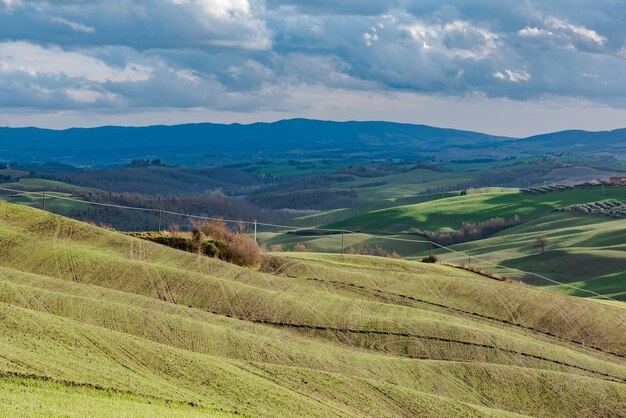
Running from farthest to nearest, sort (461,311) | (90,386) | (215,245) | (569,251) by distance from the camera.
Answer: (569,251) → (215,245) → (461,311) → (90,386)

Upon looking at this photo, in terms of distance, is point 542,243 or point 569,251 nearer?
point 569,251

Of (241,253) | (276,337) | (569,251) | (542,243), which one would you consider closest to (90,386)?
(276,337)

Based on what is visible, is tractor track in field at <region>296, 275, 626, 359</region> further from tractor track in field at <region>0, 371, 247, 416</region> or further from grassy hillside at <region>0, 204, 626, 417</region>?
tractor track in field at <region>0, 371, 247, 416</region>

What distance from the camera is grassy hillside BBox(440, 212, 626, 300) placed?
117m

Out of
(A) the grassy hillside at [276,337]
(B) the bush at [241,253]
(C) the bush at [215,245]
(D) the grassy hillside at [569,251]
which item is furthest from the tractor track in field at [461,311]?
(D) the grassy hillside at [569,251]

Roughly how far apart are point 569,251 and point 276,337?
97653 millimetres

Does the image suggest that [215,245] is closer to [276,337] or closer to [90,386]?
[276,337]

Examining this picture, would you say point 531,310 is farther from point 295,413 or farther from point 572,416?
point 295,413

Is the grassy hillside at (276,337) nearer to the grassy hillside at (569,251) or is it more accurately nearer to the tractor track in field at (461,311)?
the tractor track in field at (461,311)

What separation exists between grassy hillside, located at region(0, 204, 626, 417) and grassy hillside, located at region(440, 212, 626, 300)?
40710 mm

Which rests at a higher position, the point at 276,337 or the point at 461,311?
the point at 276,337

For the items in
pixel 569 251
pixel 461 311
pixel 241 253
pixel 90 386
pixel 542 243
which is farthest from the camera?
pixel 542 243

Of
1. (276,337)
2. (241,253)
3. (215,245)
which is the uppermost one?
(215,245)

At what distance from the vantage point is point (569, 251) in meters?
140
